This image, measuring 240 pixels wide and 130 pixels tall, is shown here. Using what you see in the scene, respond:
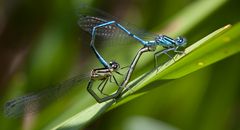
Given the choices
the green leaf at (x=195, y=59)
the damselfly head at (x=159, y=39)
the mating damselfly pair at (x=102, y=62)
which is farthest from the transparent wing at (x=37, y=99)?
the damselfly head at (x=159, y=39)

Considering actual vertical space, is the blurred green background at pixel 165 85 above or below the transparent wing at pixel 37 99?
below

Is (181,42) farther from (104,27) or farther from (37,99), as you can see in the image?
(37,99)

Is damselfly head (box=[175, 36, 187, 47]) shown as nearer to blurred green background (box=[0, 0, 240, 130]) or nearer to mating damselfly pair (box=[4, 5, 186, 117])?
mating damselfly pair (box=[4, 5, 186, 117])

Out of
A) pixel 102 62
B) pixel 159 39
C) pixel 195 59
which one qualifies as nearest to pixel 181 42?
pixel 159 39

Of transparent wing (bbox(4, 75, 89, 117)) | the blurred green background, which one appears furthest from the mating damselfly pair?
the blurred green background

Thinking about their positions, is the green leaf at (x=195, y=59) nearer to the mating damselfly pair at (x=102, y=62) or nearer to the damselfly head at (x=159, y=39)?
the mating damselfly pair at (x=102, y=62)

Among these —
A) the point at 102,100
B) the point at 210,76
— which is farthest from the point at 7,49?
the point at 102,100

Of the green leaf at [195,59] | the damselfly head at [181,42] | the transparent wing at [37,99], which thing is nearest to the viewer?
the green leaf at [195,59]
